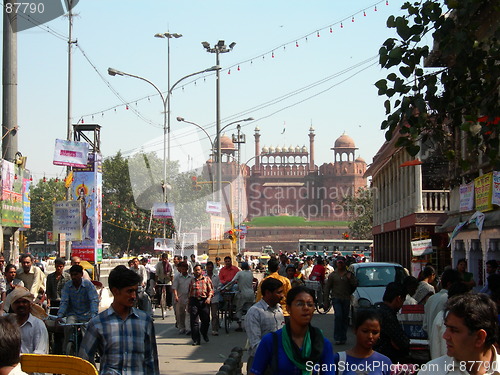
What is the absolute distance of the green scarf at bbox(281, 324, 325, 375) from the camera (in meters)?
5.16

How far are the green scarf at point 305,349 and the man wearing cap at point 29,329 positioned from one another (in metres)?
2.31

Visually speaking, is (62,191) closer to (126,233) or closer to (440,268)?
(126,233)

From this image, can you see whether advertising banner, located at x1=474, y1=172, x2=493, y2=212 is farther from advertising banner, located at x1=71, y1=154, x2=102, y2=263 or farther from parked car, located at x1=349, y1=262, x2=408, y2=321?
advertising banner, located at x1=71, y1=154, x2=102, y2=263

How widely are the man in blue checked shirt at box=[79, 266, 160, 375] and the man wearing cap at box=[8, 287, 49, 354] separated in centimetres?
124

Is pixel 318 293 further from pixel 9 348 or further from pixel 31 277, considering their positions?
pixel 9 348

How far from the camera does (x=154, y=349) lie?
5707 mm

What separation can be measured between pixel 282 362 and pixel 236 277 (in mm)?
11924

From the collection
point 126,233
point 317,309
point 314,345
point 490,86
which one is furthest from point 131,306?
point 126,233

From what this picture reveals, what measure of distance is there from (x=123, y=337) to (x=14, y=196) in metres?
12.7

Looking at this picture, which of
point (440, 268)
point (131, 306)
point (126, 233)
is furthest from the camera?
point (126, 233)

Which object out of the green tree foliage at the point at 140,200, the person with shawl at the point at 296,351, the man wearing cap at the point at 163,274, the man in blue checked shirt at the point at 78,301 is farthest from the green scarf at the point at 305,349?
the green tree foliage at the point at 140,200

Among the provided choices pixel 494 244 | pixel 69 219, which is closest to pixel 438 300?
pixel 494 244

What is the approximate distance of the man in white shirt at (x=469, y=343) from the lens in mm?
Answer: 3775

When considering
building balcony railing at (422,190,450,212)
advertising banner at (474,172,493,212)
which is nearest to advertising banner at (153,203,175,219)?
building balcony railing at (422,190,450,212)
